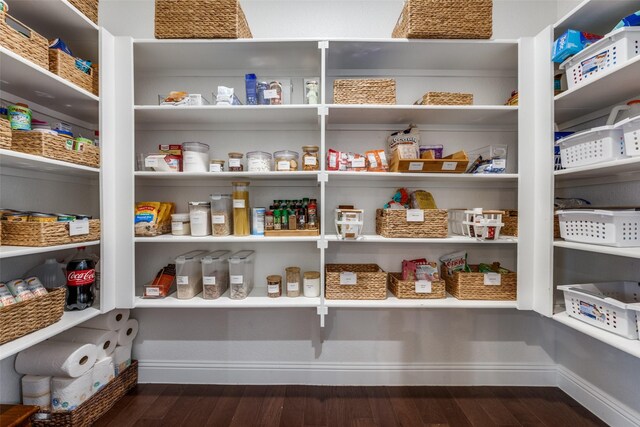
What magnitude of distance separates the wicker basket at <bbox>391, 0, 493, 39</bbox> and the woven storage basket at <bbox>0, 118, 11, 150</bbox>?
1.94 m

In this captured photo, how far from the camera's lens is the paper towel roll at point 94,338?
165 centimetres

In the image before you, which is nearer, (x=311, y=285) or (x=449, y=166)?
(x=449, y=166)

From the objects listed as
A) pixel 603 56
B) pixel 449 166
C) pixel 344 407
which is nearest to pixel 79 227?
pixel 344 407

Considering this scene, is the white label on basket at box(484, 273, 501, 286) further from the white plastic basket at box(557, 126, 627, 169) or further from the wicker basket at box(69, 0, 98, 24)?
the wicker basket at box(69, 0, 98, 24)

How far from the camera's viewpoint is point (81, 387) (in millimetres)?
1569

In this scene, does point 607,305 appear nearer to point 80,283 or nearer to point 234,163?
point 234,163

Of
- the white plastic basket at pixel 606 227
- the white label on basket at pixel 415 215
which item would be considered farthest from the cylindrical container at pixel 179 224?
the white plastic basket at pixel 606 227

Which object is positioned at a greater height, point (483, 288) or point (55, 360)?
point (483, 288)

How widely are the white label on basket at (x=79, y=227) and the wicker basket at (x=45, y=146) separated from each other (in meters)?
0.31

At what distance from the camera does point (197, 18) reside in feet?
5.41

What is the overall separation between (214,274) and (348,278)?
831 millimetres

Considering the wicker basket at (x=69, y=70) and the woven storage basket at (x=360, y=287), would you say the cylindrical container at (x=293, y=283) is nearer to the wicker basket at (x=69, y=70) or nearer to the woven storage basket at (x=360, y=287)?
the woven storage basket at (x=360, y=287)

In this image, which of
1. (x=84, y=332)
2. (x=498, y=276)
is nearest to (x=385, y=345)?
(x=498, y=276)

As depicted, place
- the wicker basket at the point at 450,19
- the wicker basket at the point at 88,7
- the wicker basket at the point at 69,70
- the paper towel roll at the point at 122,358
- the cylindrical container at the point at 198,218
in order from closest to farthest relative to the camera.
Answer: the wicker basket at the point at 69,70 → the wicker basket at the point at 88,7 → the wicker basket at the point at 450,19 → the cylindrical container at the point at 198,218 → the paper towel roll at the point at 122,358
